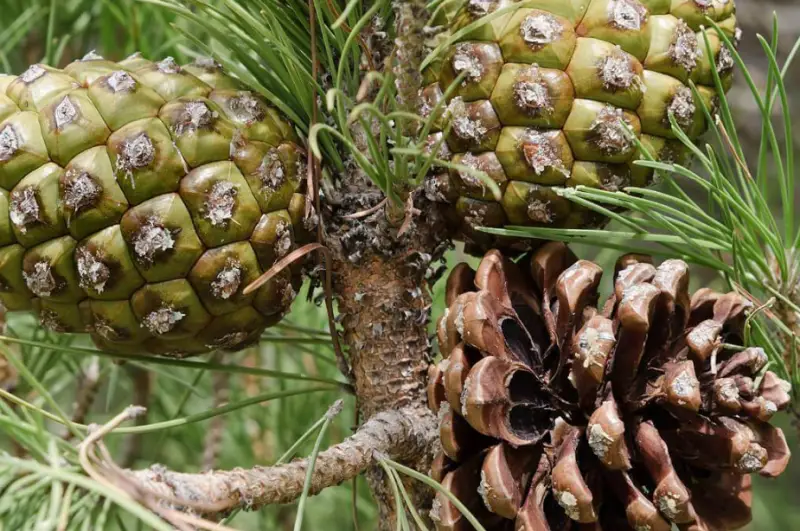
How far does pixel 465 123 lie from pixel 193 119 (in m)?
0.19

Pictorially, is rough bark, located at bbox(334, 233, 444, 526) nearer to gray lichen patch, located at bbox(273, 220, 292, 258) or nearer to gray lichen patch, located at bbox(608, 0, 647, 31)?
gray lichen patch, located at bbox(273, 220, 292, 258)

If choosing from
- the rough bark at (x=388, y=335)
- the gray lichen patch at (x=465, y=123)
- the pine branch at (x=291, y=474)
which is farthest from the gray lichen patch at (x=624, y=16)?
the pine branch at (x=291, y=474)

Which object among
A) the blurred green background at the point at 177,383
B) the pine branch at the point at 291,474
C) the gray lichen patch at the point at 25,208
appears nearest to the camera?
the pine branch at the point at 291,474

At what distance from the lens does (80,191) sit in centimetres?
55

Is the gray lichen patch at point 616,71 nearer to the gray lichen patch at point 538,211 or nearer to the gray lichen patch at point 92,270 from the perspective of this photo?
the gray lichen patch at point 538,211

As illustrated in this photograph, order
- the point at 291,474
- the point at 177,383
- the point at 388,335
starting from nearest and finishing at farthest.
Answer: the point at 291,474 < the point at 388,335 < the point at 177,383

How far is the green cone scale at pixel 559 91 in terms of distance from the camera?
22.6 inches

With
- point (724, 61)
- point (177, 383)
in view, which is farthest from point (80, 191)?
point (177, 383)

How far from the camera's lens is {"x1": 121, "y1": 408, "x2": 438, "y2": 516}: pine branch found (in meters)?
0.46

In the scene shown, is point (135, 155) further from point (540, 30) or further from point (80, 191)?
point (540, 30)

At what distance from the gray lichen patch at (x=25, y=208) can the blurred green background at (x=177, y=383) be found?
379 mm

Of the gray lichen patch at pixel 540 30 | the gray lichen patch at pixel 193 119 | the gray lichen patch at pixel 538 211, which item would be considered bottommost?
the gray lichen patch at pixel 538 211

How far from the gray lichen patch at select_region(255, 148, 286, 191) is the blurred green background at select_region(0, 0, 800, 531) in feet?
1.21

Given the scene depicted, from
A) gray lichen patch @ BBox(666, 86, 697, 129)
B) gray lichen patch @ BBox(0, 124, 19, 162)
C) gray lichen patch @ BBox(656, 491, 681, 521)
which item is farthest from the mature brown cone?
gray lichen patch @ BBox(0, 124, 19, 162)
